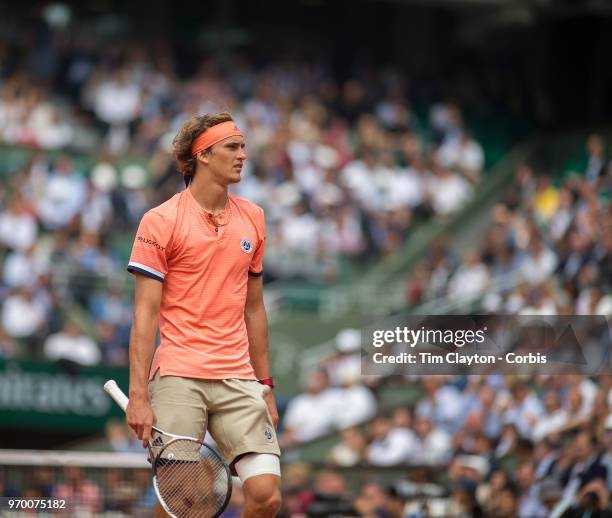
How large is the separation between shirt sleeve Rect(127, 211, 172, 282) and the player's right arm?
40 mm

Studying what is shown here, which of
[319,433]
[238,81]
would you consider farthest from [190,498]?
[238,81]

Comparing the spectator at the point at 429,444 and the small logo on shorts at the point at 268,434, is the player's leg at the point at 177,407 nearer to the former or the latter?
the small logo on shorts at the point at 268,434

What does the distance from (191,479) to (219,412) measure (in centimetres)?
37

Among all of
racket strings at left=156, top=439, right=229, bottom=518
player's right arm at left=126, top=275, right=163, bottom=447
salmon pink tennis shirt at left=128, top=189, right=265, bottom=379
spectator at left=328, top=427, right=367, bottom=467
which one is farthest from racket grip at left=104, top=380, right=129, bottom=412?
spectator at left=328, top=427, right=367, bottom=467

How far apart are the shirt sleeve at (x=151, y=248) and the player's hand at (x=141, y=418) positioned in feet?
1.82

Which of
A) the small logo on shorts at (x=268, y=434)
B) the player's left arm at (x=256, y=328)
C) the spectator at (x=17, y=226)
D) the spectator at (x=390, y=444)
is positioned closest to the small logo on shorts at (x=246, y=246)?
the player's left arm at (x=256, y=328)

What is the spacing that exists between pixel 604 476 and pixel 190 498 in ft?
13.0

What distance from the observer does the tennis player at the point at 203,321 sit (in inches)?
230

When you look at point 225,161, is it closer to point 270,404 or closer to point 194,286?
point 194,286

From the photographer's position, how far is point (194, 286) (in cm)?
596

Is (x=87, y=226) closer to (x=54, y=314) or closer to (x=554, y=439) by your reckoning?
(x=54, y=314)

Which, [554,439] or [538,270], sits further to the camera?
[538,270]

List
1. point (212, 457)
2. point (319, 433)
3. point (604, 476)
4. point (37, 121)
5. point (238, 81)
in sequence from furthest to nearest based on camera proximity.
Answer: point (238, 81), point (37, 121), point (319, 433), point (604, 476), point (212, 457)

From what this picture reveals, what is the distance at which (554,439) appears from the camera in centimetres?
1061
